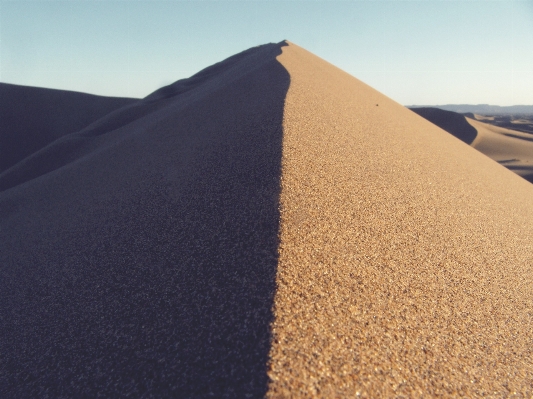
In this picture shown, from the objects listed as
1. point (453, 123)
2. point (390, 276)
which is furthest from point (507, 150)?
point (390, 276)

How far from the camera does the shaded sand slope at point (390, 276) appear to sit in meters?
1.13

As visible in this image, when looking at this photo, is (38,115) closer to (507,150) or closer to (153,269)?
(153,269)

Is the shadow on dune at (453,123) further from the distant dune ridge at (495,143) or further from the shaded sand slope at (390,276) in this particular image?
the shaded sand slope at (390,276)

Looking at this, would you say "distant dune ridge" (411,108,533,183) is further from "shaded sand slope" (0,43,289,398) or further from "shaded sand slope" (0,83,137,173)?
"shaded sand slope" (0,83,137,173)

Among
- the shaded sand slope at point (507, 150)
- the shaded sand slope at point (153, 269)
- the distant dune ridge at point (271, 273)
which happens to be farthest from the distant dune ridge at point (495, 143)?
the shaded sand slope at point (153, 269)

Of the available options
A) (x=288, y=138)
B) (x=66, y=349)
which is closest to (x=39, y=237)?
(x=66, y=349)

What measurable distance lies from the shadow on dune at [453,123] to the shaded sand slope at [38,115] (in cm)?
935

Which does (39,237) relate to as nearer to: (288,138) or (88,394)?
(88,394)

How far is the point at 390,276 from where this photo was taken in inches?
60.9

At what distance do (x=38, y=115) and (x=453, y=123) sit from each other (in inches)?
464

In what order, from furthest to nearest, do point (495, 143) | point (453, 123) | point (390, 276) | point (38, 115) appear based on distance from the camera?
point (453, 123) → point (495, 143) → point (38, 115) → point (390, 276)

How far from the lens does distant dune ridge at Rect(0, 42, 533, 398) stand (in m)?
1.14

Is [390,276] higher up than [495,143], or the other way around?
[390,276]

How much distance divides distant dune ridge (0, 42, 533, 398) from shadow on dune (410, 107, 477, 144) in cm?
896
